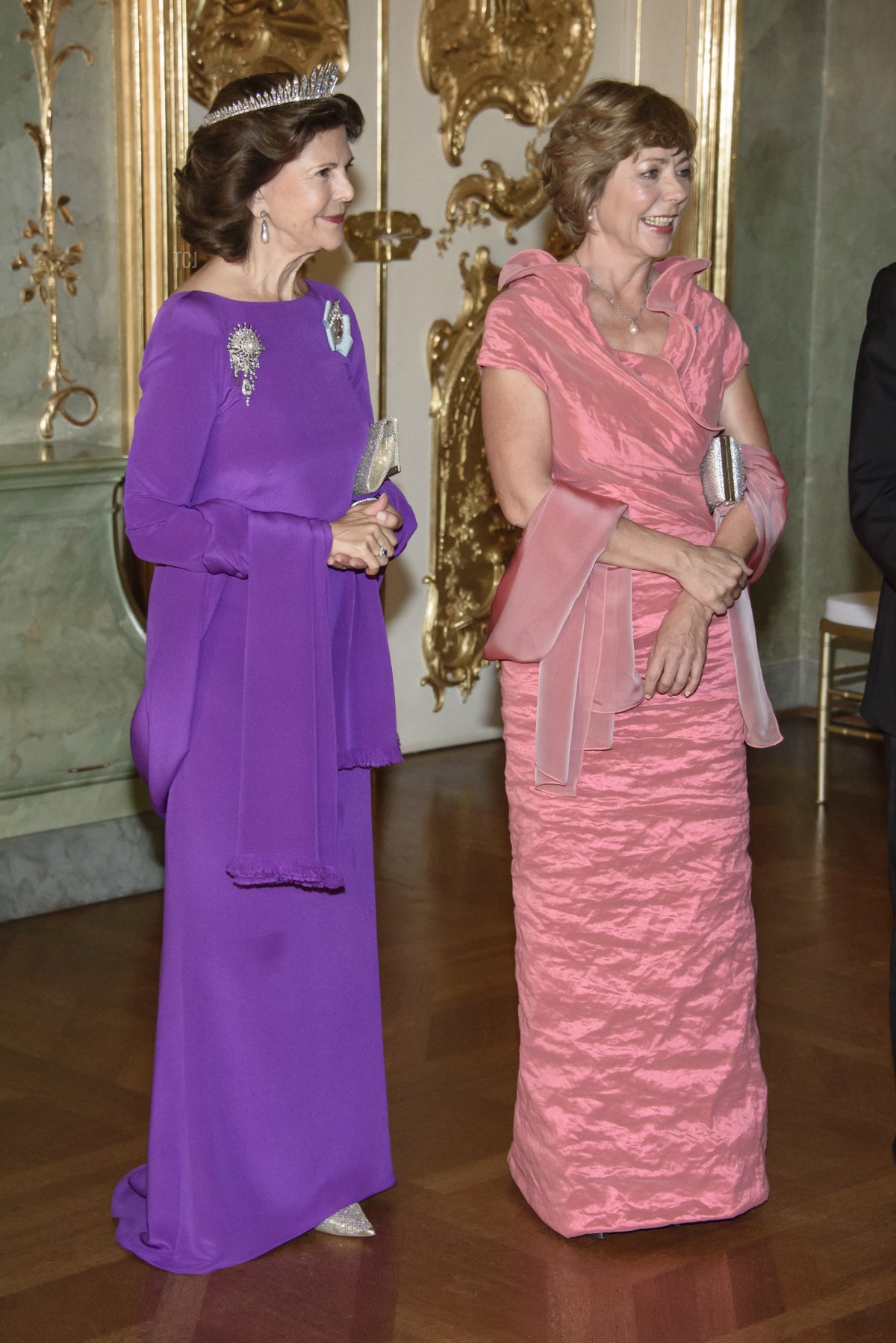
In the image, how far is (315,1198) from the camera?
3.02 m

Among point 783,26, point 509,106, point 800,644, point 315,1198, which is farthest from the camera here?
point 800,644

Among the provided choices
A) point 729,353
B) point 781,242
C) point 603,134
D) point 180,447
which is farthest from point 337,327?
point 781,242

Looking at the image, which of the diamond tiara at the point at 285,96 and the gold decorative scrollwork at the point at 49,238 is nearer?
the diamond tiara at the point at 285,96

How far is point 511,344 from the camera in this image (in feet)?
9.73

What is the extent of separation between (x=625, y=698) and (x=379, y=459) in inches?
22.6

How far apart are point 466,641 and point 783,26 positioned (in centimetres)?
269

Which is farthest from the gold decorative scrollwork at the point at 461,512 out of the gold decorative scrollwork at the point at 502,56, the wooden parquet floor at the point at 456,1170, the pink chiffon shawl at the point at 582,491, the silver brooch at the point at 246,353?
the silver brooch at the point at 246,353

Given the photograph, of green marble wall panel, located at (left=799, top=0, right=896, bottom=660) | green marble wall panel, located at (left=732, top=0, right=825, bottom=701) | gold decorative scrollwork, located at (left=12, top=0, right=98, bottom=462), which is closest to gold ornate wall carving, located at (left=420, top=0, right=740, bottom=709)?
green marble wall panel, located at (left=732, top=0, right=825, bottom=701)

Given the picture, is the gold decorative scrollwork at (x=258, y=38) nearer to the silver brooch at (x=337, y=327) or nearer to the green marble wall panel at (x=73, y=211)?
the green marble wall panel at (x=73, y=211)

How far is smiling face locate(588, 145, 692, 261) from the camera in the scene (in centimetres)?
294

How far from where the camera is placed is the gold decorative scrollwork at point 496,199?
249 inches

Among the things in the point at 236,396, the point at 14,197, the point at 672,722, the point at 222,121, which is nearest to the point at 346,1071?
the point at 672,722

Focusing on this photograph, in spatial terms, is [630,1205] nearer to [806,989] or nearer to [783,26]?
[806,989]

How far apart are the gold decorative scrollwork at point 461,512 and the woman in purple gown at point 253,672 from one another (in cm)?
339
